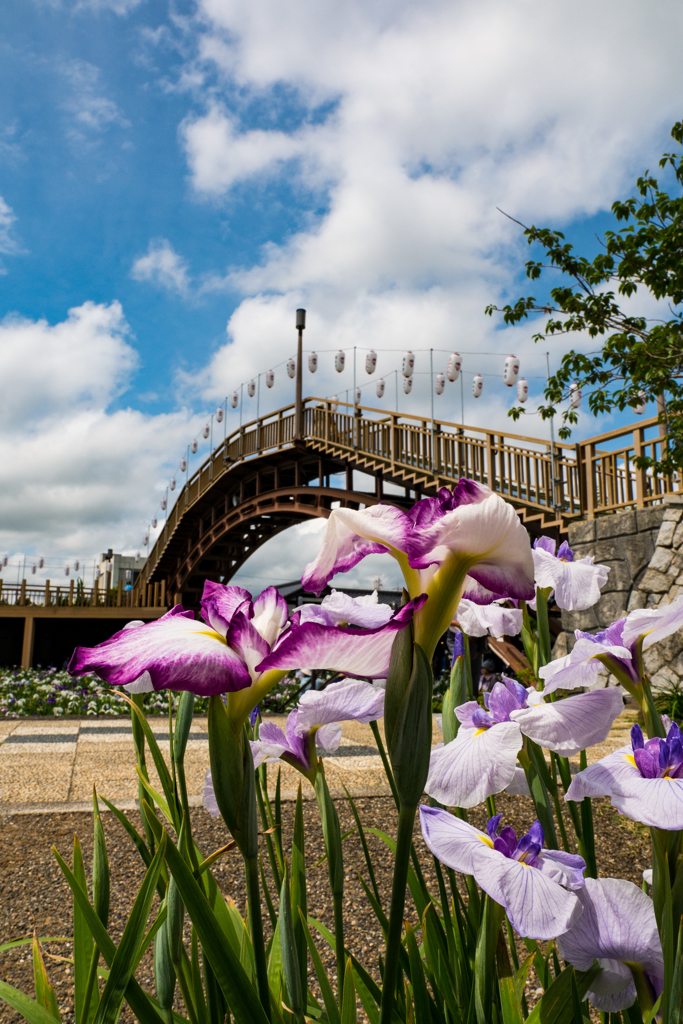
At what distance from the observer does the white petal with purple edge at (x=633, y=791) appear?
563 millimetres

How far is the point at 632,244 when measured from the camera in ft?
20.9

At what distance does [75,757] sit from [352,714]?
541cm

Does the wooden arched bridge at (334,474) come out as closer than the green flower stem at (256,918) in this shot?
No

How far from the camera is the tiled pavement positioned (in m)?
4.06

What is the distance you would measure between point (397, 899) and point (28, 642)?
61.7 ft

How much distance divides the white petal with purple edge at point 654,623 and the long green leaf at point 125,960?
1.86ft

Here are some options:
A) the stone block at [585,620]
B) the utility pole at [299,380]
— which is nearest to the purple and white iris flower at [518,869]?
the stone block at [585,620]

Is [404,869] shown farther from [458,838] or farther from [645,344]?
[645,344]

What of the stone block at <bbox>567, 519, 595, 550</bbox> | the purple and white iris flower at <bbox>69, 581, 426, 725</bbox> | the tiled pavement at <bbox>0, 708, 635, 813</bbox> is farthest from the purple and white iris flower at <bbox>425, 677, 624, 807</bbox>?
the stone block at <bbox>567, 519, 595, 550</bbox>

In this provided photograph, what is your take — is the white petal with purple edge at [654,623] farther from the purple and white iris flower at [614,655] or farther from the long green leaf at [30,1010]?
the long green leaf at [30,1010]

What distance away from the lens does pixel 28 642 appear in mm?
16953

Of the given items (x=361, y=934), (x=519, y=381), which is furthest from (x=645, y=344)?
(x=519, y=381)

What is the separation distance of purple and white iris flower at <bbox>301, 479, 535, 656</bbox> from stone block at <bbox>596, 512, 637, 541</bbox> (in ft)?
30.1

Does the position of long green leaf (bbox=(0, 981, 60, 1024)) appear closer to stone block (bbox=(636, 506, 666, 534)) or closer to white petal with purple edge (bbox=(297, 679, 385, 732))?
white petal with purple edge (bbox=(297, 679, 385, 732))
